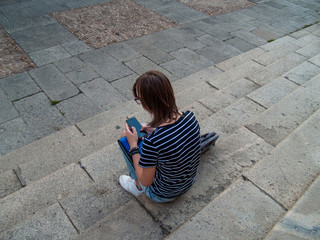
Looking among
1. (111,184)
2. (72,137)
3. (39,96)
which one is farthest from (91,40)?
(111,184)

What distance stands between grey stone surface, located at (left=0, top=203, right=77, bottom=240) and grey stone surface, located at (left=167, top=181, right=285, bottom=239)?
30.9 inches

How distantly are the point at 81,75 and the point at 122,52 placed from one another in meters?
1.02

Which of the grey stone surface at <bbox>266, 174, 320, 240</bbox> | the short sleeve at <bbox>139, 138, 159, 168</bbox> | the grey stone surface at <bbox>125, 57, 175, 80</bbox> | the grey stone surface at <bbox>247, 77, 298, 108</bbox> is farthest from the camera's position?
the grey stone surface at <bbox>125, 57, 175, 80</bbox>

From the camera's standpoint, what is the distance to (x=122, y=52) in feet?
15.7

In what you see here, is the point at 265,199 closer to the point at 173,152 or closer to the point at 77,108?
the point at 173,152

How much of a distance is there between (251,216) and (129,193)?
0.96 meters

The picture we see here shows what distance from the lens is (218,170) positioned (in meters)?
2.15

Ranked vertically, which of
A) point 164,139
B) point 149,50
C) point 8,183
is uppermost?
point 164,139

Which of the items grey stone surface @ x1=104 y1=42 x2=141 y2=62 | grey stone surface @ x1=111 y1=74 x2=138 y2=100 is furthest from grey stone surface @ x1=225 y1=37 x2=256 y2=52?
grey stone surface @ x1=111 y1=74 x2=138 y2=100

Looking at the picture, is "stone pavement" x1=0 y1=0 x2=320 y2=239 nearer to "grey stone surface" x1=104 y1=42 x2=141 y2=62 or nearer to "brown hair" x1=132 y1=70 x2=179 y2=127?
"grey stone surface" x1=104 y1=42 x2=141 y2=62

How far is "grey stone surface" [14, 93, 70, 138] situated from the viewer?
328 centimetres

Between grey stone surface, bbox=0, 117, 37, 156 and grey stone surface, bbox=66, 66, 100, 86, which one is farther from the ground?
grey stone surface, bbox=66, 66, 100, 86

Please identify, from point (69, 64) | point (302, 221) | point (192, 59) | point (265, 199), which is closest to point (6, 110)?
point (69, 64)

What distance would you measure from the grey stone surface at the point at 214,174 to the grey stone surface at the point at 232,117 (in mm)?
102
